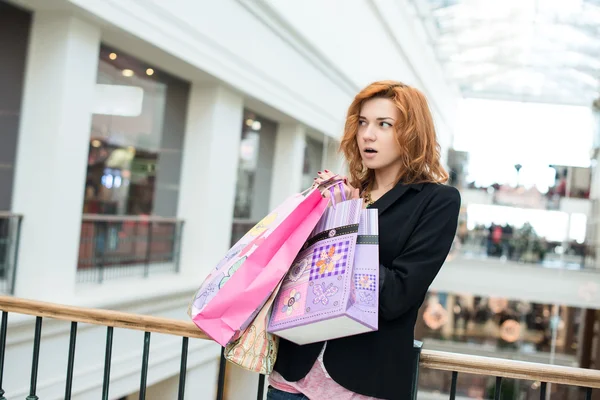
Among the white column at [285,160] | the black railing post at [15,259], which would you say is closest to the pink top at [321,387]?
the black railing post at [15,259]

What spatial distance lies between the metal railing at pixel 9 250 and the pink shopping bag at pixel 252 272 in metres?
5.05

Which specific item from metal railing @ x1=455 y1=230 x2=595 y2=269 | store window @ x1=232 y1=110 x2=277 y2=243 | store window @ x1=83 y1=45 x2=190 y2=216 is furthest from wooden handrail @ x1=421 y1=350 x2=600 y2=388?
metal railing @ x1=455 y1=230 x2=595 y2=269

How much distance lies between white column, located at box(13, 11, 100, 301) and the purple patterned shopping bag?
509 centimetres

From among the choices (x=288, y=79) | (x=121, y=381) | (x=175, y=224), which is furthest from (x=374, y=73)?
(x=121, y=381)

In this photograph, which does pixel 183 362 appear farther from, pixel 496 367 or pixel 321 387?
pixel 496 367

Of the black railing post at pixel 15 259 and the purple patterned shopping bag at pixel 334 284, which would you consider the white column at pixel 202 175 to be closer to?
the black railing post at pixel 15 259

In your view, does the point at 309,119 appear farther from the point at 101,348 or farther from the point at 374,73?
the point at 101,348

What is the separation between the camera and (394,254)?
1849 mm

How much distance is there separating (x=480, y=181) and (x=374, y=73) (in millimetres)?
4743

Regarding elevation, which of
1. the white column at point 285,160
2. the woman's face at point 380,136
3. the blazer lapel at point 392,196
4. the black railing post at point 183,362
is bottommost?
the black railing post at point 183,362

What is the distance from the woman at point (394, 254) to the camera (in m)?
1.78

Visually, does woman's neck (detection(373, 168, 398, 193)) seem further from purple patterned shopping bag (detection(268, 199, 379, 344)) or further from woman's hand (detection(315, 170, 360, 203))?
purple patterned shopping bag (detection(268, 199, 379, 344))

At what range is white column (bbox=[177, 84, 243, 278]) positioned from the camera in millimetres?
9695

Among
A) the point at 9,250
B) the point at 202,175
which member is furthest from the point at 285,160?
the point at 9,250
